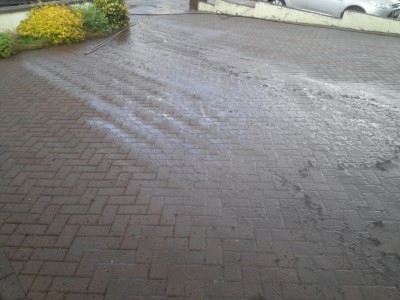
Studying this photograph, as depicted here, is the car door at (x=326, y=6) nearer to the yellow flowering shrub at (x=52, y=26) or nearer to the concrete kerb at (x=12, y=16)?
the yellow flowering shrub at (x=52, y=26)

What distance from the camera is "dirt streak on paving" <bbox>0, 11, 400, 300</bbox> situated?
3.02 meters

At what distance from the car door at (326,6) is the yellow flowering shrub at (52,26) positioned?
8595 millimetres

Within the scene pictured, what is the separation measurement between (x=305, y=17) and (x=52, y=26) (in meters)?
9.06

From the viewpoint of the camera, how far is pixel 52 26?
9.84 m

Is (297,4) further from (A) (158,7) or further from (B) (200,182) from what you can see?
(B) (200,182)

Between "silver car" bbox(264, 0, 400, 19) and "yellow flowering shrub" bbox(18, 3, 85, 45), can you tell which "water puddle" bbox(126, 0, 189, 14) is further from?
"silver car" bbox(264, 0, 400, 19)

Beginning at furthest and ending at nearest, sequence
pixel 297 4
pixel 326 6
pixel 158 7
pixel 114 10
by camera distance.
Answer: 1. pixel 158 7
2. pixel 297 4
3. pixel 326 6
4. pixel 114 10

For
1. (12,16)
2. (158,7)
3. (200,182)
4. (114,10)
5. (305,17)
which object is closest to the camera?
(200,182)

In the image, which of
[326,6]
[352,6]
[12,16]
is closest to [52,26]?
[12,16]

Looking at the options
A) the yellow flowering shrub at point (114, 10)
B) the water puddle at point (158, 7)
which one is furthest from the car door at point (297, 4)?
the yellow flowering shrub at point (114, 10)

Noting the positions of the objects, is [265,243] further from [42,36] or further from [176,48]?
[42,36]

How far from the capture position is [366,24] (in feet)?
37.3

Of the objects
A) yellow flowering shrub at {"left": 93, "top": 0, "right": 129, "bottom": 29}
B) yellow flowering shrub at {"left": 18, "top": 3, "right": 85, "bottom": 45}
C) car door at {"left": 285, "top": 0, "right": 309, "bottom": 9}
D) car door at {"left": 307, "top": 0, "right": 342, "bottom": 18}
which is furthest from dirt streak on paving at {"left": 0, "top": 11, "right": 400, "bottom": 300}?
car door at {"left": 285, "top": 0, "right": 309, "bottom": 9}

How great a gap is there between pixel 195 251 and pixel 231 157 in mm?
1758
